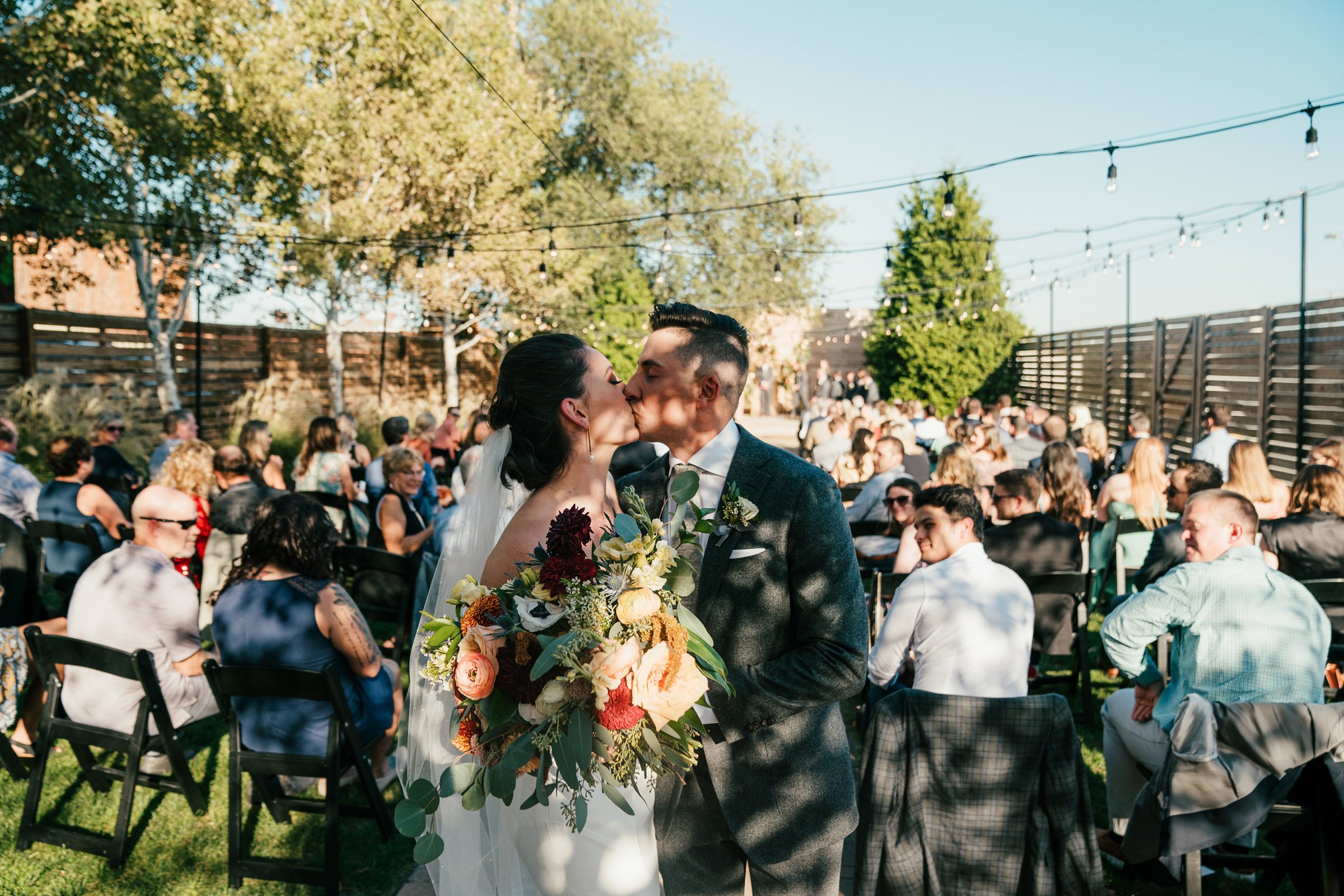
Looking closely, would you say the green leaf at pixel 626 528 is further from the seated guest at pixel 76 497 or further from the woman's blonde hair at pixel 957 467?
the seated guest at pixel 76 497

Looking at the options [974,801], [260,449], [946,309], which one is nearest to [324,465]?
[260,449]

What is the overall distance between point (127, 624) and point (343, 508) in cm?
365

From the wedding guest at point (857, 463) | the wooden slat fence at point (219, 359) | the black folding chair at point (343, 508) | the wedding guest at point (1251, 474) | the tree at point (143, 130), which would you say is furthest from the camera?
the wooden slat fence at point (219, 359)

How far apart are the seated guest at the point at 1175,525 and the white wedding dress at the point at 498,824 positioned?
376 cm

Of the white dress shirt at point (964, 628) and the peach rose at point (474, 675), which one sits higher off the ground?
the peach rose at point (474, 675)

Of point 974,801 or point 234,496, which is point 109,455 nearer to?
point 234,496

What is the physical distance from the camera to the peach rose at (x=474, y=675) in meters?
1.78

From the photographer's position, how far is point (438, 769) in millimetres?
2822

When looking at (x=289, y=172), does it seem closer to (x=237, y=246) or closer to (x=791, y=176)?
(x=237, y=246)

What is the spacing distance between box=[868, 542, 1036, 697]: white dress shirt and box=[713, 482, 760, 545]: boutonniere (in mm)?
1713

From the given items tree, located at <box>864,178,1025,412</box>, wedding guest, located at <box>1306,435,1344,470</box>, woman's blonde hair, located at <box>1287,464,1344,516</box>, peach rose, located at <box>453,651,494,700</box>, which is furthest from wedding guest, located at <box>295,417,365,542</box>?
tree, located at <box>864,178,1025,412</box>

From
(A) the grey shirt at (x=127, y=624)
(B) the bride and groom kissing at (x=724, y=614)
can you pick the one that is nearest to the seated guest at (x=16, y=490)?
(A) the grey shirt at (x=127, y=624)

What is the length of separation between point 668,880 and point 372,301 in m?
20.7

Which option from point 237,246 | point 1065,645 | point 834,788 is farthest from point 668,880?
point 237,246
